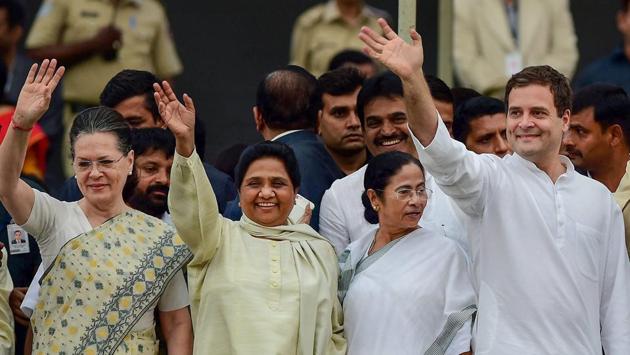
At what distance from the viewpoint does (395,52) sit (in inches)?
242

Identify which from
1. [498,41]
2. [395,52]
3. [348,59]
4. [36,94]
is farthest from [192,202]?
[498,41]

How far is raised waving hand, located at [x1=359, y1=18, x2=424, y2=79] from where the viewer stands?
20.1 feet

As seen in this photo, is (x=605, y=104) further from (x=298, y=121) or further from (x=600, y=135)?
(x=298, y=121)

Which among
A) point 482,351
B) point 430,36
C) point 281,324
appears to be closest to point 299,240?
point 281,324

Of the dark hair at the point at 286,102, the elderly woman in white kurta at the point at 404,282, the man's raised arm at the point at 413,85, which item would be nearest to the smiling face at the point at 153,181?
the dark hair at the point at 286,102

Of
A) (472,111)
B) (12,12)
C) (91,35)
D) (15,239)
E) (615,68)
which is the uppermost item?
(12,12)

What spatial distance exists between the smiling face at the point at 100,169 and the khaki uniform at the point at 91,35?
11.6ft

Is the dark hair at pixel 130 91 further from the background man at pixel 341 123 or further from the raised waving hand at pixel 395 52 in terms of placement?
the raised waving hand at pixel 395 52

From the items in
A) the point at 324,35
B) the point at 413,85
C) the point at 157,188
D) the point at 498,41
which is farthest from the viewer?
the point at 324,35

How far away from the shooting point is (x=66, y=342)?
6.51 meters

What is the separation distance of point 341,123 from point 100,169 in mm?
1533

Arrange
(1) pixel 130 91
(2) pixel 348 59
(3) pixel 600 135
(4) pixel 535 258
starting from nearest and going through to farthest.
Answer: (4) pixel 535 258, (3) pixel 600 135, (1) pixel 130 91, (2) pixel 348 59

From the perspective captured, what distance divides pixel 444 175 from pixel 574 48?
4.45m

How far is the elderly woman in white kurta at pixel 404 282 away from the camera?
6578mm
